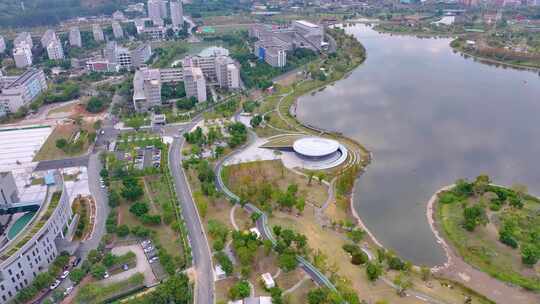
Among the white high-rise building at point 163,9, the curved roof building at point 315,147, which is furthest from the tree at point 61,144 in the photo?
the white high-rise building at point 163,9

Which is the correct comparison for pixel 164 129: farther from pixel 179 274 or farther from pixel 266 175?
pixel 179 274

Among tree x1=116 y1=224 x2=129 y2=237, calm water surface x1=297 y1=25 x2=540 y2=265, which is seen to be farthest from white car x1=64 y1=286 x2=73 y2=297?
calm water surface x1=297 y1=25 x2=540 y2=265

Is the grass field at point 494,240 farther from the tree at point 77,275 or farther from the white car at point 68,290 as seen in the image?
the white car at point 68,290

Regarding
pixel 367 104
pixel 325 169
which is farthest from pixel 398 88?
pixel 325 169

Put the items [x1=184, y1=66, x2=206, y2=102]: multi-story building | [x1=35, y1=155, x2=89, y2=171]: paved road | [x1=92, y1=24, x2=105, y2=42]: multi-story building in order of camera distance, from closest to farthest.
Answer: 1. [x1=35, y1=155, x2=89, y2=171]: paved road
2. [x1=184, y1=66, x2=206, y2=102]: multi-story building
3. [x1=92, y1=24, x2=105, y2=42]: multi-story building

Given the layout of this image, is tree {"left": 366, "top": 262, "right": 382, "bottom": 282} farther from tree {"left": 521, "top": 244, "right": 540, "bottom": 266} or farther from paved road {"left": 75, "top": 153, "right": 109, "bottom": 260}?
paved road {"left": 75, "top": 153, "right": 109, "bottom": 260}
